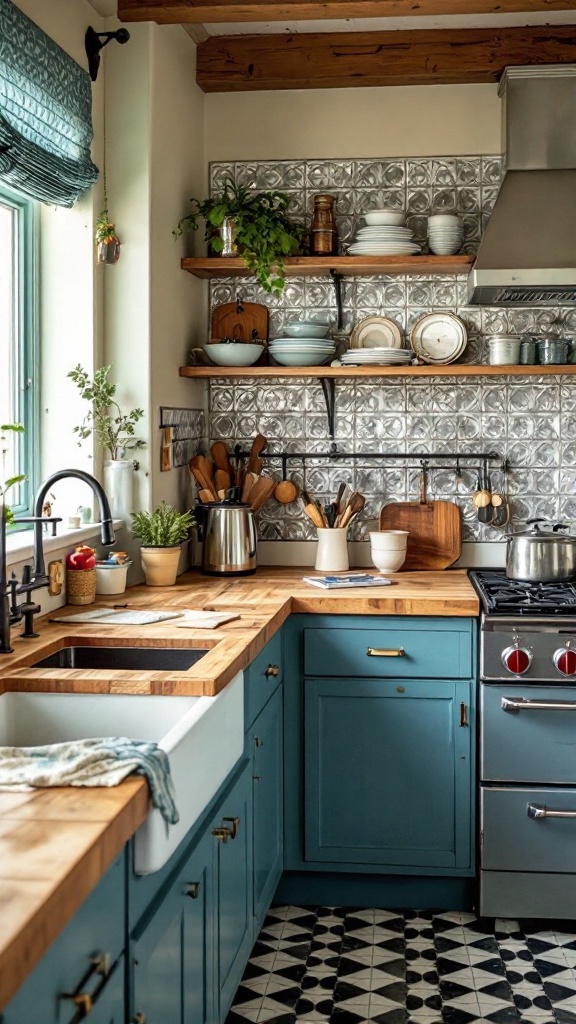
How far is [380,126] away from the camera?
13.4ft

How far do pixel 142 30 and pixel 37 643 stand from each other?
2.01 m

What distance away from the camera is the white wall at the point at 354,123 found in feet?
13.3

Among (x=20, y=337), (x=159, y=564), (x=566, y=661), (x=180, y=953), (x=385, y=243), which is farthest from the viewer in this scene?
(x=385, y=243)

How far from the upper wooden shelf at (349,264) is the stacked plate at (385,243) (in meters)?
0.03

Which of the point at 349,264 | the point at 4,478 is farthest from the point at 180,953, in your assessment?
the point at 349,264

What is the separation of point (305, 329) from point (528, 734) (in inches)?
62.8

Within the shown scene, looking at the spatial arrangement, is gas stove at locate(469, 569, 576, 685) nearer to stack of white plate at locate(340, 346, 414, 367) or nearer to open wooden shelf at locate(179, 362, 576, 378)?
open wooden shelf at locate(179, 362, 576, 378)

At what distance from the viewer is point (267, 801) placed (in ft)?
10.3

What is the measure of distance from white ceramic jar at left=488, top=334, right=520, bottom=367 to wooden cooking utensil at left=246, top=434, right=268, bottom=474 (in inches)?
34.7

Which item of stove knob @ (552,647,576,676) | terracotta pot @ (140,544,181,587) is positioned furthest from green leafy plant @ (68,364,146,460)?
stove knob @ (552,647,576,676)

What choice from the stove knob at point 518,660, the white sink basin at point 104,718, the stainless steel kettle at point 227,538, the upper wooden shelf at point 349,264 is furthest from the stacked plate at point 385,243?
the white sink basin at point 104,718

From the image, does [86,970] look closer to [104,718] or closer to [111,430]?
[104,718]

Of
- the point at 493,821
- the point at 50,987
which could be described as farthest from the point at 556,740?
the point at 50,987

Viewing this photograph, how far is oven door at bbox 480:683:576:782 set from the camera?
3271 mm
